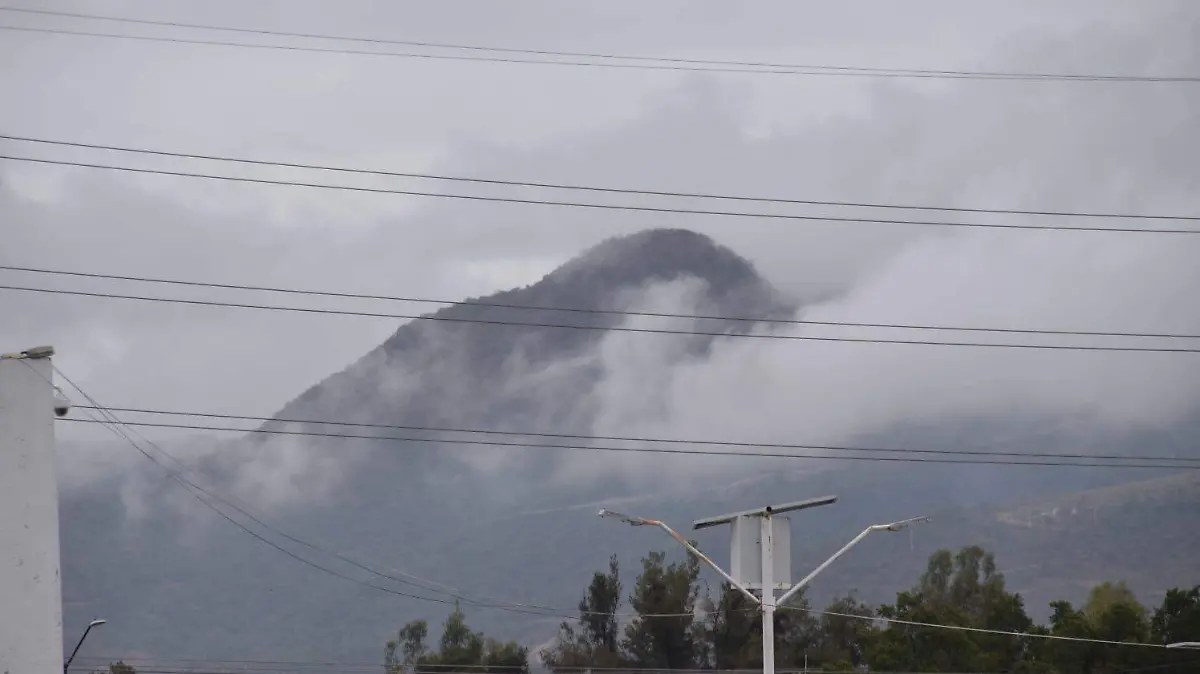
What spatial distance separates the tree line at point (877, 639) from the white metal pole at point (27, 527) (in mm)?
68185

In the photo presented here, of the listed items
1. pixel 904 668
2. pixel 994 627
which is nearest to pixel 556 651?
pixel 994 627

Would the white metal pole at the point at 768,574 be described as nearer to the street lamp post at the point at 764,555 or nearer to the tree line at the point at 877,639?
the street lamp post at the point at 764,555

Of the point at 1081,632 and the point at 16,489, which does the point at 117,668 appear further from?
the point at 16,489

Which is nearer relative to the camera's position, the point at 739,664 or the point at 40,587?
the point at 40,587

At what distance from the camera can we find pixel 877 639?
127m

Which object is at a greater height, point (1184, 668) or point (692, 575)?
point (692, 575)

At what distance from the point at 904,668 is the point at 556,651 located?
260 feet

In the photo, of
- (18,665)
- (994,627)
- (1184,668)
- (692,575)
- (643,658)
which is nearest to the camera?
(18,665)

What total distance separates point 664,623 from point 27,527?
16263 cm

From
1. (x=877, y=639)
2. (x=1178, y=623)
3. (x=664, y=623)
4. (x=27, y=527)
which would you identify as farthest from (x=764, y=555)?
(x=664, y=623)

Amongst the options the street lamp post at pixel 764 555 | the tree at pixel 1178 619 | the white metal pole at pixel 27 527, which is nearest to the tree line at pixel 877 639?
the tree at pixel 1178 619

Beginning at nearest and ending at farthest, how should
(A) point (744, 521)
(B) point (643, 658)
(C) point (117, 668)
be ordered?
1. (A) point (744, 521)
2. (C) point (117, 668)
3. (B) point (643, 658)

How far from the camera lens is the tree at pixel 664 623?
171 m

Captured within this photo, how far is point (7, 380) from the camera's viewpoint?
19703 mm
